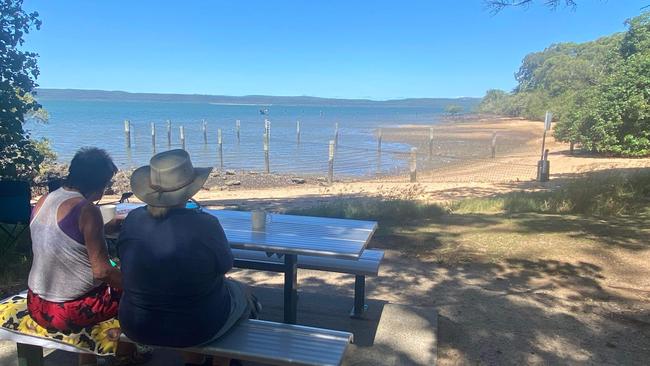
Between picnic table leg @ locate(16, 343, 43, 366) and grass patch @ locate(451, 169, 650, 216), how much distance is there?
5838 millimetres

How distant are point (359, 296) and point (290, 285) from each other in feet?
2.21

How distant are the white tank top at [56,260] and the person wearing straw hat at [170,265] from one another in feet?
0.96

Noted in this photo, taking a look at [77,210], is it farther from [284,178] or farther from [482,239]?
[284,178]

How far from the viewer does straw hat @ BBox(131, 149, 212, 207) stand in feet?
7.38

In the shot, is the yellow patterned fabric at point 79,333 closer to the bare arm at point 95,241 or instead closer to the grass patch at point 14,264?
the bare arm at point 95,241

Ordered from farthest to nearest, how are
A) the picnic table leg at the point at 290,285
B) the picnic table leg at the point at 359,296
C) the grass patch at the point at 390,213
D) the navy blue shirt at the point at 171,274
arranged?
1. the grass patch at the point at 390,213
2. the picnic table leg at the point at 359,296
3. the picnic table leg at the point at 290,285
4. the navy blue shirt at the point at 171,274

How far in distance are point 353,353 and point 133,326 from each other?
4.03ft

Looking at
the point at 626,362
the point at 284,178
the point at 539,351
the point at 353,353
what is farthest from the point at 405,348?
the point at 284,178

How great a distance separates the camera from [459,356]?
301 cm

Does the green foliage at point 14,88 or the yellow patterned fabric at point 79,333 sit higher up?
the green foliage at point 14,88

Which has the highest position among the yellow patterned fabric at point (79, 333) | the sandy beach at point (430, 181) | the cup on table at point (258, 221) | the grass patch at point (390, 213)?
the cup on table at point (258, 221)

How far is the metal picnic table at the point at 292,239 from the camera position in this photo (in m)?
2.83

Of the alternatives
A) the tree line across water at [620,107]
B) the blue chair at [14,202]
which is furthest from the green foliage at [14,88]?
the tree line across water at [620,107]

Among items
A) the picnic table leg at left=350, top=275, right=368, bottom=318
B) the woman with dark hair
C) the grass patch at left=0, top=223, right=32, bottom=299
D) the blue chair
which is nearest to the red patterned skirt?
the woman with dark hair
